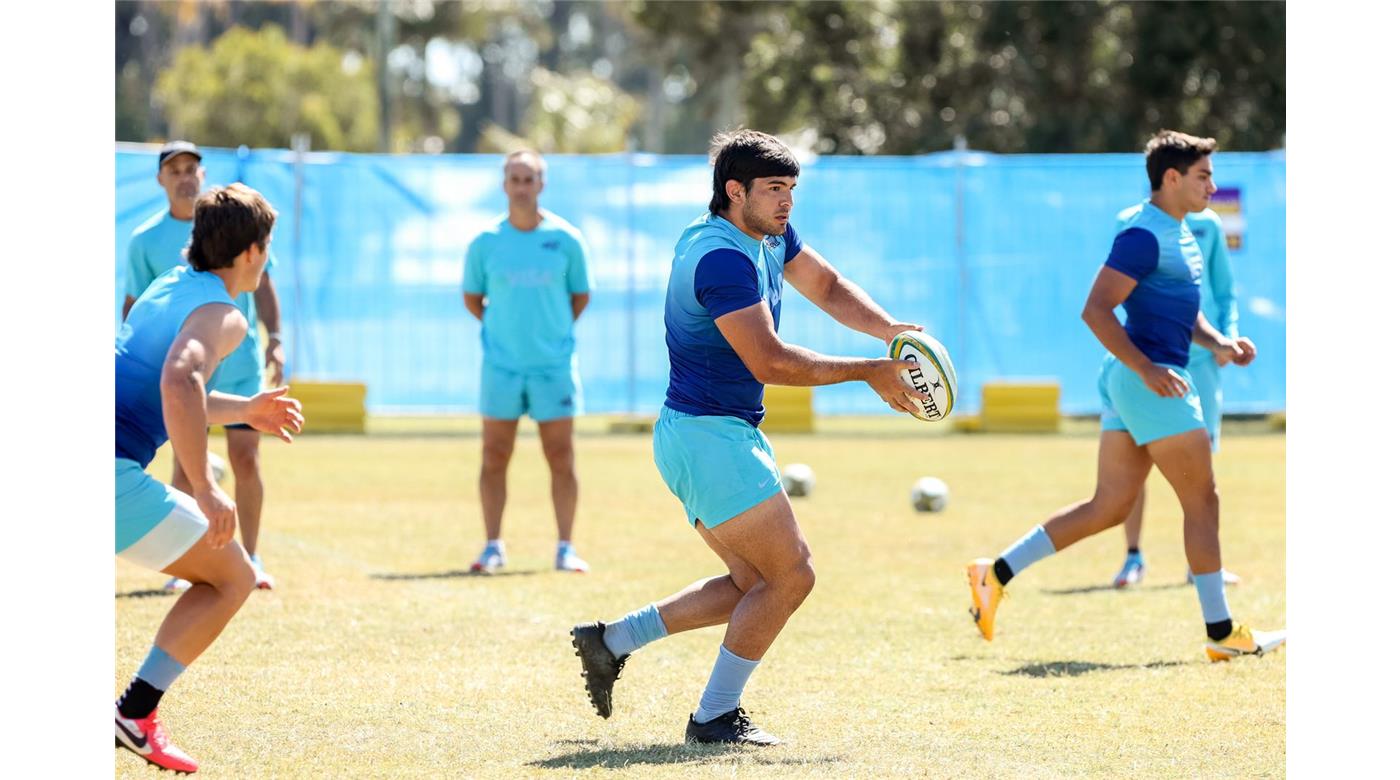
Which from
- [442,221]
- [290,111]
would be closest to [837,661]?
[442,221]

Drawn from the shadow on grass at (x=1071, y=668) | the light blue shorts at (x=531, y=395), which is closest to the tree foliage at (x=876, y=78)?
the light blue shorts at (x=531, y=395)

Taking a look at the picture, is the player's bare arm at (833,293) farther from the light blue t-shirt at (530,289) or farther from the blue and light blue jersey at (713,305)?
the light blue t-shirt at (530,289)

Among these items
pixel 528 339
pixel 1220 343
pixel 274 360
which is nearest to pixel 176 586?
pixel 274 360

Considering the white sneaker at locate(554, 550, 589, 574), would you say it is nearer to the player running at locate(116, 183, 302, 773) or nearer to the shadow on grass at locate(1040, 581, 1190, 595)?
the shadow on grass at locate(1040, 581, 1190, 595)

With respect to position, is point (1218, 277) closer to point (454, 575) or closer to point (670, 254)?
point (454, 575)

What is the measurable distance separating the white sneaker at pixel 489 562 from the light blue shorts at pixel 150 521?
5.08 m

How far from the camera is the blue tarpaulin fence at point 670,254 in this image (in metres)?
21.3

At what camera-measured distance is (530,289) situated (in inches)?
432

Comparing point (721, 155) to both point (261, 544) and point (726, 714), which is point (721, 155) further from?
point (261, 544)

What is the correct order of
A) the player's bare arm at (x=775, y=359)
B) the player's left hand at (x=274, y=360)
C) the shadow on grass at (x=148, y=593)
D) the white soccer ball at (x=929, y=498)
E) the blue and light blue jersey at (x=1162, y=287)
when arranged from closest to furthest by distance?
the player's bare arm at (x=775, y=359) < the blue and light blue jersey at (x=1162, y=287) < the player's left hand at (x=274, y=360) < the shadow on grass at (x=148, y=593) < the white soccer ball at (x=929, y=498)

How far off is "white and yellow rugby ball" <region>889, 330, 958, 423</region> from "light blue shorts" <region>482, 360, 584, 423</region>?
492cm

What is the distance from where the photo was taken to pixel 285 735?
20.9 feet

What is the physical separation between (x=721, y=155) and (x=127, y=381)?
2.05 meters

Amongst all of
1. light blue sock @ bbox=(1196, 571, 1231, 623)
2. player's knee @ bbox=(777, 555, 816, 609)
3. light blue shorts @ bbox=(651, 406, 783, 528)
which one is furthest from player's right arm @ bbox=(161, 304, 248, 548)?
light blue sock @ bbox=(1196, 571, 1231, 623)
